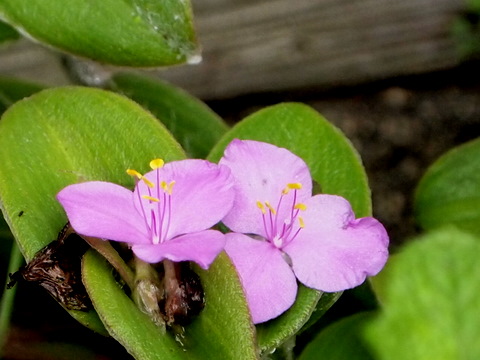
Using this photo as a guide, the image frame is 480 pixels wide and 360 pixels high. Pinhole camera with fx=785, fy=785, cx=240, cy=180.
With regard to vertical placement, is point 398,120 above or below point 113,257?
below

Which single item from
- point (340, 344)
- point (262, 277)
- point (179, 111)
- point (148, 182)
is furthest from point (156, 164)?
point (179, 111)

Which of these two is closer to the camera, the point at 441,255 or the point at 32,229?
the point at 441,255

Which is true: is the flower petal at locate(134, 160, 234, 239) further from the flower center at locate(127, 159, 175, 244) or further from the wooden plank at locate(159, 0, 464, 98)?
the wooden plank at locate(159, 0, 464, 98)

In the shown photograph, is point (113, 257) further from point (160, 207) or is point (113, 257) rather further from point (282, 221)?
point (282, 221)

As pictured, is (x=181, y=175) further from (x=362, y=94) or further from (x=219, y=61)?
(x=362, y=94)

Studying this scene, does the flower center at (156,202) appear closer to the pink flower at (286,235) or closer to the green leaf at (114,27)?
the pink flower at (286,235)

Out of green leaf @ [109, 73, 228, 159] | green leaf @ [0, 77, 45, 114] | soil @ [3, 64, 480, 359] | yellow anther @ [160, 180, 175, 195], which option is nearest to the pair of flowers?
yellow anther @ [160, 180, 175, 195]

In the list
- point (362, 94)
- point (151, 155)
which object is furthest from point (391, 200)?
point (151, 155)
